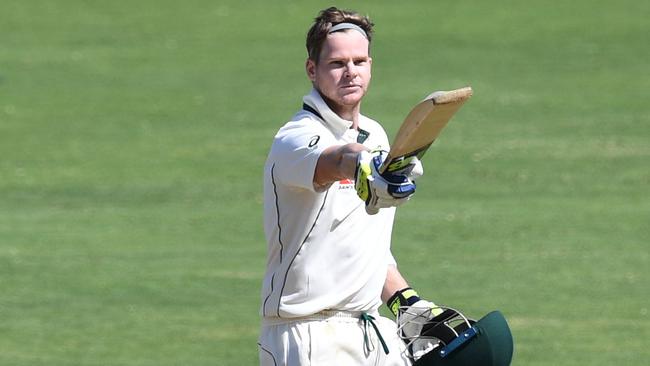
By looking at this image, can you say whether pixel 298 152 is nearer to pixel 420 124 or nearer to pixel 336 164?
pixel 336 164

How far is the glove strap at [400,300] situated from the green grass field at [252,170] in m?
3.99

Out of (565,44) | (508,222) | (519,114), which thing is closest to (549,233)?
(508,222)

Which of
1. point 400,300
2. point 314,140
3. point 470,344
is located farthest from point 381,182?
point 400,300

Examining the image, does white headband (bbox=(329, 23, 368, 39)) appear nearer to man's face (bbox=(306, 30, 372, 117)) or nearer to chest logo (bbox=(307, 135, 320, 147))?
man's face (bbox=(306, 30, 372, 117))

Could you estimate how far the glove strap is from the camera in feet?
20.5

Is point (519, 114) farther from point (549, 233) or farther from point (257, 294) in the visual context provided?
point (257, 294)

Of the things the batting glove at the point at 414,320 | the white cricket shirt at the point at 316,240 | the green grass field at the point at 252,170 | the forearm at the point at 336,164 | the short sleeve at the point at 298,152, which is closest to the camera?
the forearm at the point at 336,164

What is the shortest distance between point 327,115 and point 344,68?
189mm

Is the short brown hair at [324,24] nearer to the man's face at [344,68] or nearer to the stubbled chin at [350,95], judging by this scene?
the man's face at [344,68]

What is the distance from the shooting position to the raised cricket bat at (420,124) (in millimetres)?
4648

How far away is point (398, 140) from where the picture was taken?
15.4 feet

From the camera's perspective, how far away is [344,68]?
18.5ft

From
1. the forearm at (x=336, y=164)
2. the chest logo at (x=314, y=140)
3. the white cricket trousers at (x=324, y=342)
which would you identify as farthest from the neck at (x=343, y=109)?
the white cricket trousers at (x=324, y=342)

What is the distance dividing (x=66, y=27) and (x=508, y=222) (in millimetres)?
11074
